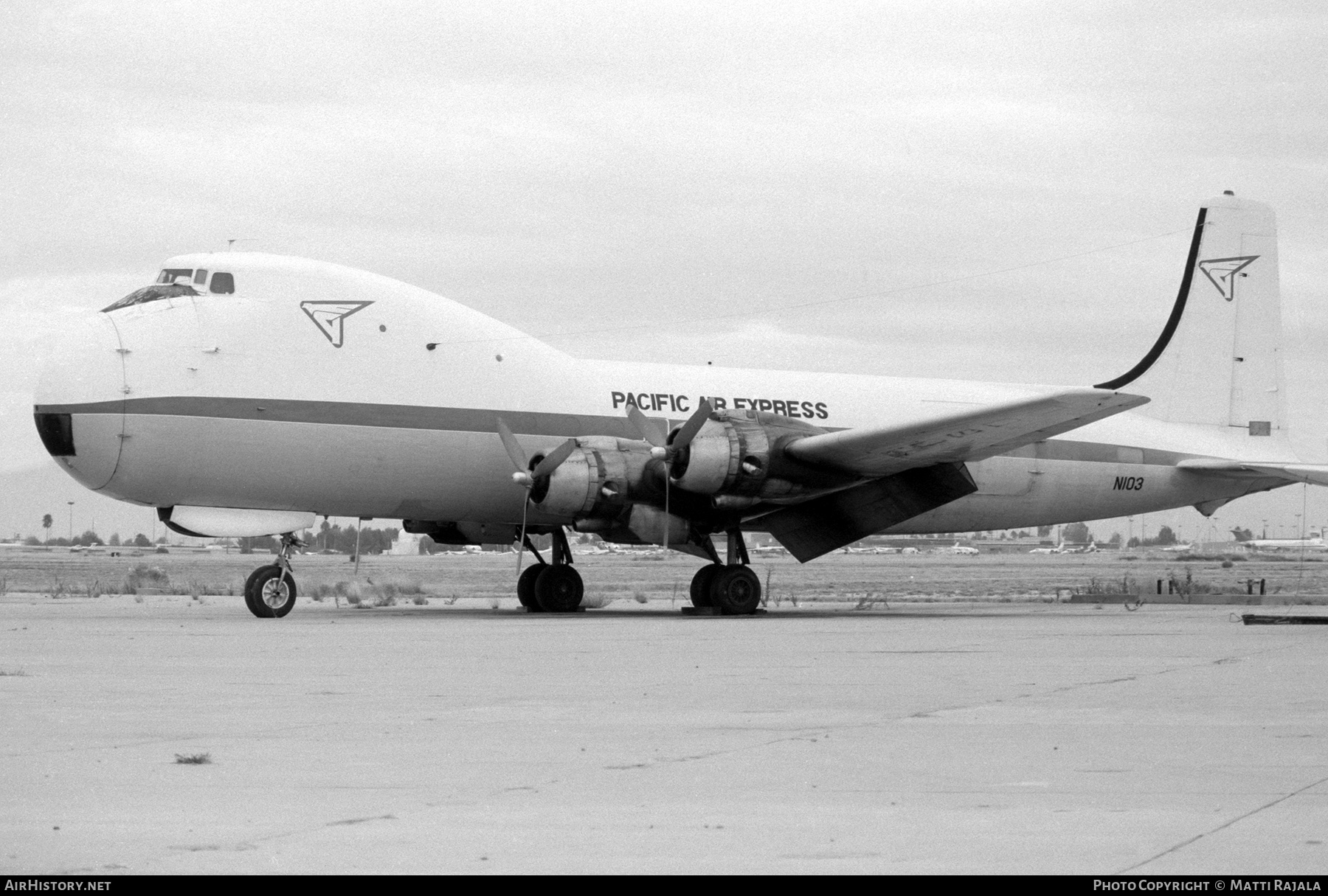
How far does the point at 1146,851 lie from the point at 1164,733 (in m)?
3.92

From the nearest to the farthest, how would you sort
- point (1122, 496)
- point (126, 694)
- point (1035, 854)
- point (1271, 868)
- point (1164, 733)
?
1. point (1271, 868)
2. point (1035, 854)
3. point (1164, 733)
4. point (126, 694)
5. point (1122, 496)

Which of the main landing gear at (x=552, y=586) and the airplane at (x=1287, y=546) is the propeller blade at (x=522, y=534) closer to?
the main landing gear at (x=552, y=586)

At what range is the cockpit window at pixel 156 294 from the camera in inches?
952

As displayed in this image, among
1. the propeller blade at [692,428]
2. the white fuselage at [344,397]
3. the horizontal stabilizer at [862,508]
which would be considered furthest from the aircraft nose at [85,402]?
the horizontal stabilizer at [862,508]

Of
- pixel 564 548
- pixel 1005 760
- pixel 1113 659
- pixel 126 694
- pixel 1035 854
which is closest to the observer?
pixel 1035 854

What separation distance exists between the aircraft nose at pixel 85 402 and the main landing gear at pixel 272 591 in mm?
2688

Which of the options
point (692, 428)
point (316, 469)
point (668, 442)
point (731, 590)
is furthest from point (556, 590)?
point (316, 469)

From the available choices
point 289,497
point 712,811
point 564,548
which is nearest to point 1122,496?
point 564,548

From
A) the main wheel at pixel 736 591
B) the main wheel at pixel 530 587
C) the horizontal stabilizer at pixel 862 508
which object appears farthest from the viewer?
the main wheel at pixel 530 587

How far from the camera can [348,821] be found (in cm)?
671

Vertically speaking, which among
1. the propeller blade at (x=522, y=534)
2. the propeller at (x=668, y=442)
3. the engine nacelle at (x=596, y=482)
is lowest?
the propeller blade at (x=522, y=534)

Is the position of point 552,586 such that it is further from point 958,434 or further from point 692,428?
point 958,434

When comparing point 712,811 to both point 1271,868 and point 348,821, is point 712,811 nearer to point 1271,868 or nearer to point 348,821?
point 348,821

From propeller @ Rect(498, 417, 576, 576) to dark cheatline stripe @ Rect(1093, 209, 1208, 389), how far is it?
13548 millimetres
